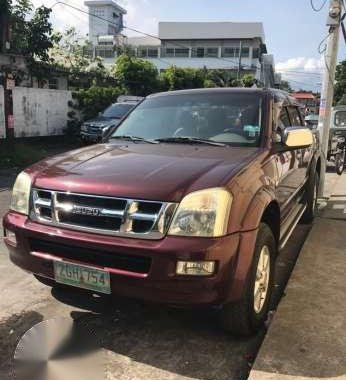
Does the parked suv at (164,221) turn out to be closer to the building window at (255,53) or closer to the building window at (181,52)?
the building window at (255,53)

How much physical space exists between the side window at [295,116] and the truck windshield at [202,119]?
1.07 m

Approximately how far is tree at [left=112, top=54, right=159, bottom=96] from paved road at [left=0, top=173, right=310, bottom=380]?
2041 centimetres

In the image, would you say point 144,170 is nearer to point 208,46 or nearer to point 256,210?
point 256,210

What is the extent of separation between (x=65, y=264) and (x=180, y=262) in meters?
0.81

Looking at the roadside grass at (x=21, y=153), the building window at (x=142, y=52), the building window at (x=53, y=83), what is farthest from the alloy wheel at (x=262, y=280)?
the building window at (x=142, y=52)

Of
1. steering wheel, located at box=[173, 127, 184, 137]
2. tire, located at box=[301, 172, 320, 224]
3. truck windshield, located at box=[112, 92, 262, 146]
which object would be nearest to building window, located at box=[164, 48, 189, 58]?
tire, located at box=[301, 172, 320, 224]

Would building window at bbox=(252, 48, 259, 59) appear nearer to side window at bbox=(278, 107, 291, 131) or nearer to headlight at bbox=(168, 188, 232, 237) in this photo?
side window at bbox=(278, 107, 291, 131)

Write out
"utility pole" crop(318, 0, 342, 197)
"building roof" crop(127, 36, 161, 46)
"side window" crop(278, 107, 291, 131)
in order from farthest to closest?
"building roof" crop(127, 36, 161, 46) < "utility pole" crop(318, 0, 342, 197) < "side window" crop(278, 107, 291, 131)

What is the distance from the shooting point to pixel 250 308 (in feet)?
10.3

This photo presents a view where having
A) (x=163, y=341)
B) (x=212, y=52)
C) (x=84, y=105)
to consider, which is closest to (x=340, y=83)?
(x=212, y=52)

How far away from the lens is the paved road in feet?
9.70

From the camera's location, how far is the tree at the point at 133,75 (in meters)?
23.9

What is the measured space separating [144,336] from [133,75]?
2189 centimetres

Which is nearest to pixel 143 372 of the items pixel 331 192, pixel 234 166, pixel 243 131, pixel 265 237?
pixel 265 237
